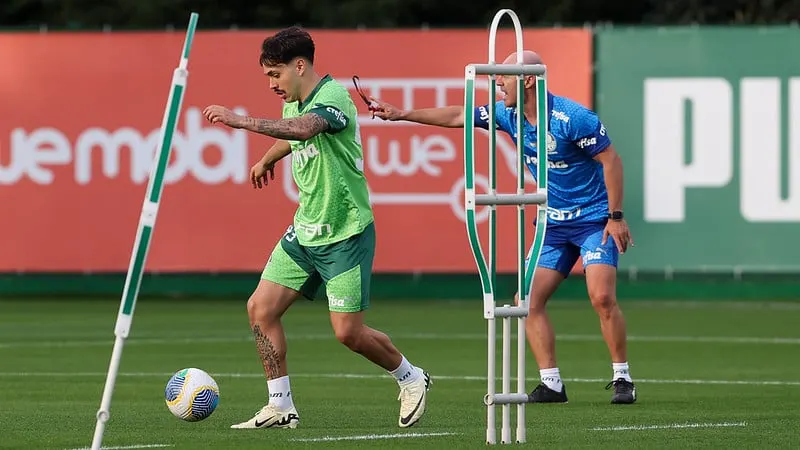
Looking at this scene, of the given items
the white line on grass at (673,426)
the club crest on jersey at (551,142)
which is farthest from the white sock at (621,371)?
the white line on grass at (673,426)

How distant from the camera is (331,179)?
10.7 metres

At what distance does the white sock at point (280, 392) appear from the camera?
10.8 metres

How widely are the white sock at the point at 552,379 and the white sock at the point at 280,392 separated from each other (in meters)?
2.34

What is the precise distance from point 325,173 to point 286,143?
50 cm

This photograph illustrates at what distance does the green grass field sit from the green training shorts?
72cm

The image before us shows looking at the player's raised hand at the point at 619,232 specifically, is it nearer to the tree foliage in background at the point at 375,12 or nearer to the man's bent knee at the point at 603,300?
the man's bent knee at the point at 603,300

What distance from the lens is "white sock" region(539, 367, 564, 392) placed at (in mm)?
12609

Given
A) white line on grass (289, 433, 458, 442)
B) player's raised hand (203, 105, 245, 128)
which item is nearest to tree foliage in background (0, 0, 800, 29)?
white line on grass (289, 433, 458, 442)

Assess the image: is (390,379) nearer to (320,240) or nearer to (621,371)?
(621,371)

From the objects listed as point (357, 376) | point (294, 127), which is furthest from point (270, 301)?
point (357, 376)

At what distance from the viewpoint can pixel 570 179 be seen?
12.8 meters

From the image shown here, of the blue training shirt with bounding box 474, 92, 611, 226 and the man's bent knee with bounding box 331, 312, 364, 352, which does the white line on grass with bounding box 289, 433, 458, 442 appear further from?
the blue training shirt with bounding box 474, 92, 611, 226

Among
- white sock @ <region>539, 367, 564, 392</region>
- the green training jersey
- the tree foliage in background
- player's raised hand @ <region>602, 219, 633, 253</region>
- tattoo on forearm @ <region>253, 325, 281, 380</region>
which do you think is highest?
the tree foliage in background

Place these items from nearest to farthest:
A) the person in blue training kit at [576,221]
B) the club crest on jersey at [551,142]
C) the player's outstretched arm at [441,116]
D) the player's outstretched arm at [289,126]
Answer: the player's outstretched arm at [289,126], the player's outstretched arm at [441,116], the person in blue training kit at [576,221], the club crest on jersey at [551,142]
